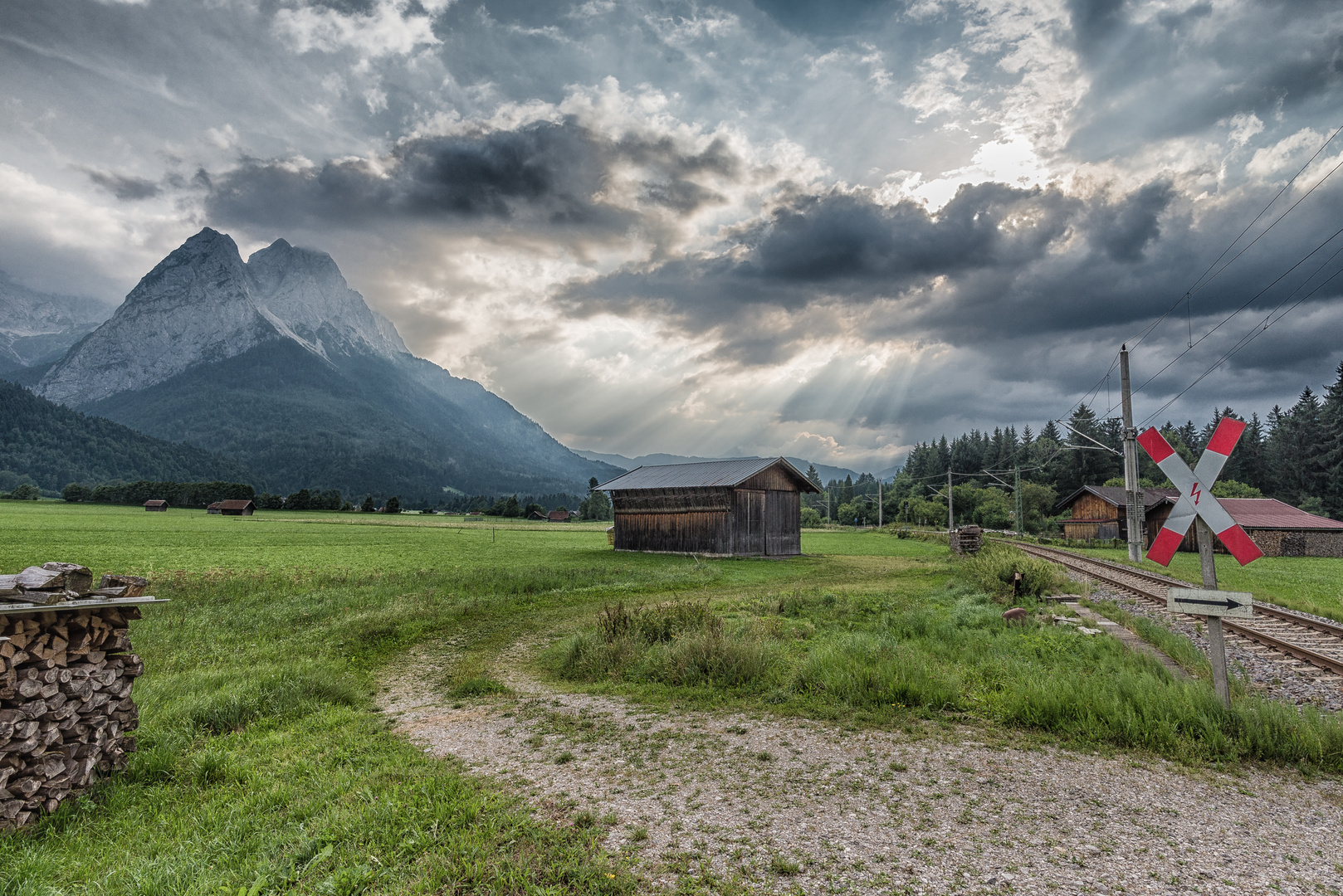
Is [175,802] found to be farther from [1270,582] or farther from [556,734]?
[1270,582]

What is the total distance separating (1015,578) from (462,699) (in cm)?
1599

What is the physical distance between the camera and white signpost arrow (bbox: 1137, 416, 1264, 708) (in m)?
7.06

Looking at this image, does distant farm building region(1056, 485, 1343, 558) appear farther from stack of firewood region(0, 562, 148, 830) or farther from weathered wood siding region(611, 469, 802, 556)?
stack of firewood region(0, 562, 148, 830)

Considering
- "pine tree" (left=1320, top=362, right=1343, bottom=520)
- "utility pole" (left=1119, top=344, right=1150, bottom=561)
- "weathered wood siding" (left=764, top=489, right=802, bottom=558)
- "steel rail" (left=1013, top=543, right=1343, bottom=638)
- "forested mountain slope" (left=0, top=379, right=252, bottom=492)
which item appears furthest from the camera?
"forested mountain slope" (left=0, top=379, right=252, bottom=492)

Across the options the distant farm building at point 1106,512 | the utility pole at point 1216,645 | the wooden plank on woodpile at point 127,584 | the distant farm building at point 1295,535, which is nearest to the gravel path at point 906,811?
the utility pole at point 1216,645

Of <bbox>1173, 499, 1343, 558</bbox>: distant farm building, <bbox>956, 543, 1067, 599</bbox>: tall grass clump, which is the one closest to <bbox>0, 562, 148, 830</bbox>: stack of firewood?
<bbox>956, 543, 1067, 599</bbox>: tall grass clump

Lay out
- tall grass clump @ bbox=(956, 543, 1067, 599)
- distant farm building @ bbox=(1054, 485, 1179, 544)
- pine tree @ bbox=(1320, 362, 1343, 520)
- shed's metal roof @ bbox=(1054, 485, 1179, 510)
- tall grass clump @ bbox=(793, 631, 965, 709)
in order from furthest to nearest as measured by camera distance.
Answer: pine tree @ bbox=(1320, 362, 1343, 520)
distant farm building @ bbox=(1054, 485, 1179, 544)
shed's metal roof @ bbox=(1054, 485, 1179, 510)
tall grass clump @ bbox=(956, 543, 1067, 599)
tall grass clump @ bbox=(793, 631, 965, 709)

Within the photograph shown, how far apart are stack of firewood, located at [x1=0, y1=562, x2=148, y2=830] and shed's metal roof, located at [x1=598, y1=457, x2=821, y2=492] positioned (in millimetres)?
29931

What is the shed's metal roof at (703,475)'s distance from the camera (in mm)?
38031

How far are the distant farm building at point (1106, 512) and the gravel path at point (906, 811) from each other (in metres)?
49.3

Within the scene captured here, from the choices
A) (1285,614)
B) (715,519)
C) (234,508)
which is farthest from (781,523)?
(234,508)

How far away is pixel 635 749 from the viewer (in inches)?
283

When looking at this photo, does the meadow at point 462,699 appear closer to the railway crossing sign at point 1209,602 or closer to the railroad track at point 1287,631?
the railway crossing sign at point 1209,602

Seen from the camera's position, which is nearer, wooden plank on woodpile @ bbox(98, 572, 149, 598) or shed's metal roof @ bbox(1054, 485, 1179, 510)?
wooden plank on woodpile @ bbox(98, 572, 149, 598)
